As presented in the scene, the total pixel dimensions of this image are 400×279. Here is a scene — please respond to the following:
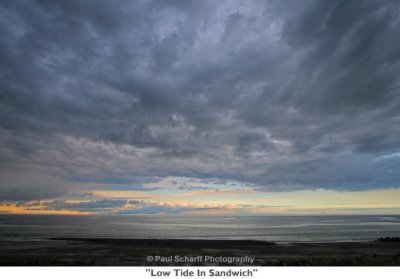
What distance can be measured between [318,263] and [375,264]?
19.9 feet

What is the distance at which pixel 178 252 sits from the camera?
4569 cm

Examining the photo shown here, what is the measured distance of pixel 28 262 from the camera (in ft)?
102

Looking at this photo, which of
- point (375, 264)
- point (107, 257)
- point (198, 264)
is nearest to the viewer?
point (375, 264)

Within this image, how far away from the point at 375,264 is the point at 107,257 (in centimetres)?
3289
